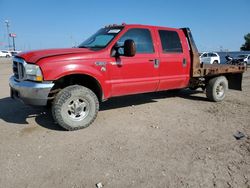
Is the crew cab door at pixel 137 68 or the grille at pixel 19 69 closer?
the grille at pixel 19 69

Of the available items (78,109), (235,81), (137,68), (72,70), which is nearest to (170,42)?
(137,68)

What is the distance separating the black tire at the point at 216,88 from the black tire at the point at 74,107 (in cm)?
382

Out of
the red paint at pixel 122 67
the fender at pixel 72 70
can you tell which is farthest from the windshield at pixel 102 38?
the fender at pixel 72 70

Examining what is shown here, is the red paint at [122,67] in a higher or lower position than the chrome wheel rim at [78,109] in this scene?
higher

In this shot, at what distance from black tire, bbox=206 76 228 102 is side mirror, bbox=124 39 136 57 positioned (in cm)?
324

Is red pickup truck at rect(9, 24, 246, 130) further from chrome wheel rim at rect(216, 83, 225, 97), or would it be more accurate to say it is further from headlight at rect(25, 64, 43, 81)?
chrome wheel rim at rect(216, 83, 225, 97)

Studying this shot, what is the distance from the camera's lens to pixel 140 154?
3881mm

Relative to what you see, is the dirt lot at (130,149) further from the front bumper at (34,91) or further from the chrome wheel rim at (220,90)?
the chrome wheel rim at (220,90)

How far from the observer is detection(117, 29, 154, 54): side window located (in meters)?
5.66

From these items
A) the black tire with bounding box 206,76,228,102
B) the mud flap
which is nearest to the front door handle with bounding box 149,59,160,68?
the black tire with bounding box 206,76,228,102

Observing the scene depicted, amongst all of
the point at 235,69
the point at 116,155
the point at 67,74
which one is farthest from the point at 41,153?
the point at 235,69

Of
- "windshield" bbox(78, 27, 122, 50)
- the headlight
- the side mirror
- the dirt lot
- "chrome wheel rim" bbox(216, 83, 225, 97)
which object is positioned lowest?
the dirt lot

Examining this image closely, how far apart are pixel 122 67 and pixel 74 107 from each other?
1297mm

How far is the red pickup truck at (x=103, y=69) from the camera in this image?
4613mm
